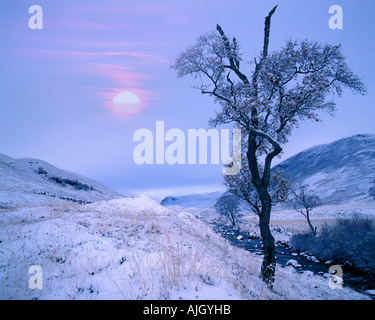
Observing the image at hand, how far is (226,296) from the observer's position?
4.45 meters

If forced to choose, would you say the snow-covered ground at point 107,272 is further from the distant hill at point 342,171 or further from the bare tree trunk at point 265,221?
the distant hill at point 342,171

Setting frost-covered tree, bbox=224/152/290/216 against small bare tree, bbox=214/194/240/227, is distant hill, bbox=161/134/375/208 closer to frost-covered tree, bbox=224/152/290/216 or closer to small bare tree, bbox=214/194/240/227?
small bare tree, bbox=214/194/240/227

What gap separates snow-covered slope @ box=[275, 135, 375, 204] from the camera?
108m

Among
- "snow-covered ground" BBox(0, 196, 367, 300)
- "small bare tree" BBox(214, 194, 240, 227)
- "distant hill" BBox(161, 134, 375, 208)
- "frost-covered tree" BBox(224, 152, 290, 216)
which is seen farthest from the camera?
"distant hill" BBox(161, 134, 375, 208)

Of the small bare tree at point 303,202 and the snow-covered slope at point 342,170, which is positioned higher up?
the snow-covered slope at point 342,170

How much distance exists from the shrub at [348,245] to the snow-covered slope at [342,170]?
84.0 meters

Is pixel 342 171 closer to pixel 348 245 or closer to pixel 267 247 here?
pixel 348 245

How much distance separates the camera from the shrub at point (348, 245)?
609 inches

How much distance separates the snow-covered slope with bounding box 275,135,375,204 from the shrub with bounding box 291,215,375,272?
84033mm

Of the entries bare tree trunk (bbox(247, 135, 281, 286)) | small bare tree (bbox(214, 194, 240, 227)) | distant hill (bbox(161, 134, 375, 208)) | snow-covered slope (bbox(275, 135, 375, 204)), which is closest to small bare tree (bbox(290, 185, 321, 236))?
small bare tree (bbox(214, 194, 240, 227))

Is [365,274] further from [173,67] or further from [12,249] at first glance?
[12,249]

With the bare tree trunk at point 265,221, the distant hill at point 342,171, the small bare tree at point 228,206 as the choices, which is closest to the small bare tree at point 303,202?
the small bare tree at point 228,206

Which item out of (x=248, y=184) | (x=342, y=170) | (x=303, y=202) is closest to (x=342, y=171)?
(x=342, y=170)
